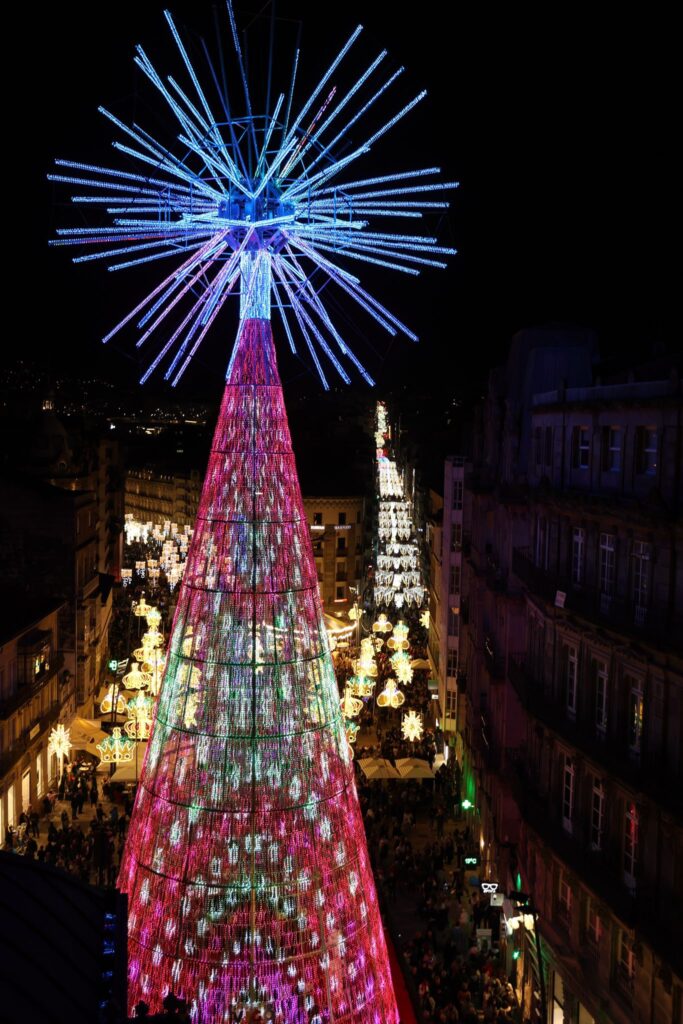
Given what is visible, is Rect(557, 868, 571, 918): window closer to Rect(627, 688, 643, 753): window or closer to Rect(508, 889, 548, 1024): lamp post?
Rect(508, 889, 548, 1024): lamp post

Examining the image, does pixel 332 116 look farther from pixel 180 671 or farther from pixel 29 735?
pixel 29 735

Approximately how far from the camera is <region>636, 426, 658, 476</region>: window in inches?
760

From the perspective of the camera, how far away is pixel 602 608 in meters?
20.9

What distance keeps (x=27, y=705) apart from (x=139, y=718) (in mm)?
5780

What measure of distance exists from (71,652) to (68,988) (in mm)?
37474

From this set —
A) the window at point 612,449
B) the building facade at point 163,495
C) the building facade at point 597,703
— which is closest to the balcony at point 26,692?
the building facade at point 597,703

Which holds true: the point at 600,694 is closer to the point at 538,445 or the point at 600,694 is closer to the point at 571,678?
the point at 571,678

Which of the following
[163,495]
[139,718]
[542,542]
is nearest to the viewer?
[542,542]

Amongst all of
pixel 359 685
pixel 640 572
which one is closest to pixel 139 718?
pixel 359 685

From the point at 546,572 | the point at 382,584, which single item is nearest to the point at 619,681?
the point at 546,572

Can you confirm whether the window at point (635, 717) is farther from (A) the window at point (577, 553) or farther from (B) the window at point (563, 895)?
(B) the window at point (563, 895)

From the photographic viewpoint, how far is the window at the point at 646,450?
19312mm

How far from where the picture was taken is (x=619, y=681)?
20.0 m

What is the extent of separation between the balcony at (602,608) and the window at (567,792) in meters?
3.47
